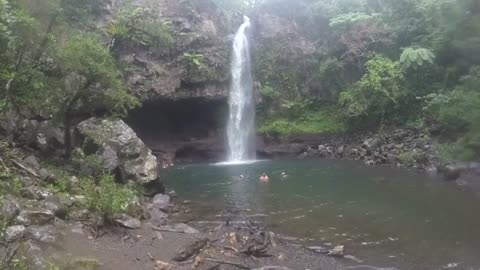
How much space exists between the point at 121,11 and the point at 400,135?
1756 centimetres

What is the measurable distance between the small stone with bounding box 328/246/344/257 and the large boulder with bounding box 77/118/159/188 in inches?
318

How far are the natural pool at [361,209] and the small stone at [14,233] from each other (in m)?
6.12

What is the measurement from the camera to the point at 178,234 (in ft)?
37.6

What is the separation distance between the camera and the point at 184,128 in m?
32.2

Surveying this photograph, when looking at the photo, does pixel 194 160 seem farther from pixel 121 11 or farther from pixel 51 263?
pixel 51 263

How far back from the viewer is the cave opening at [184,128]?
30.8m

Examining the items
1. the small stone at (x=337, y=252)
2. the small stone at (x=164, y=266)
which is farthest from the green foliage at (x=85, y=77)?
the small stone at (x=337, y=252)

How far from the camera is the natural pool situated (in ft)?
35.1

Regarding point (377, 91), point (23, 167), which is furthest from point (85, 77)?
point (377, 91)

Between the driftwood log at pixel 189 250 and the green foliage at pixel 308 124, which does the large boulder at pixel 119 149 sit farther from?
the green foliage at pixel 308 124

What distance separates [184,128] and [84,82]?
53.9ft

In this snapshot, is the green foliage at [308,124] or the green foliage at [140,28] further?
the green foliage at [308,124]

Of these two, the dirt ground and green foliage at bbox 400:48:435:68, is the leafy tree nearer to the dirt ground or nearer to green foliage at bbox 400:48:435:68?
the dirt ground

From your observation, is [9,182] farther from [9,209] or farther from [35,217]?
[9,209]
